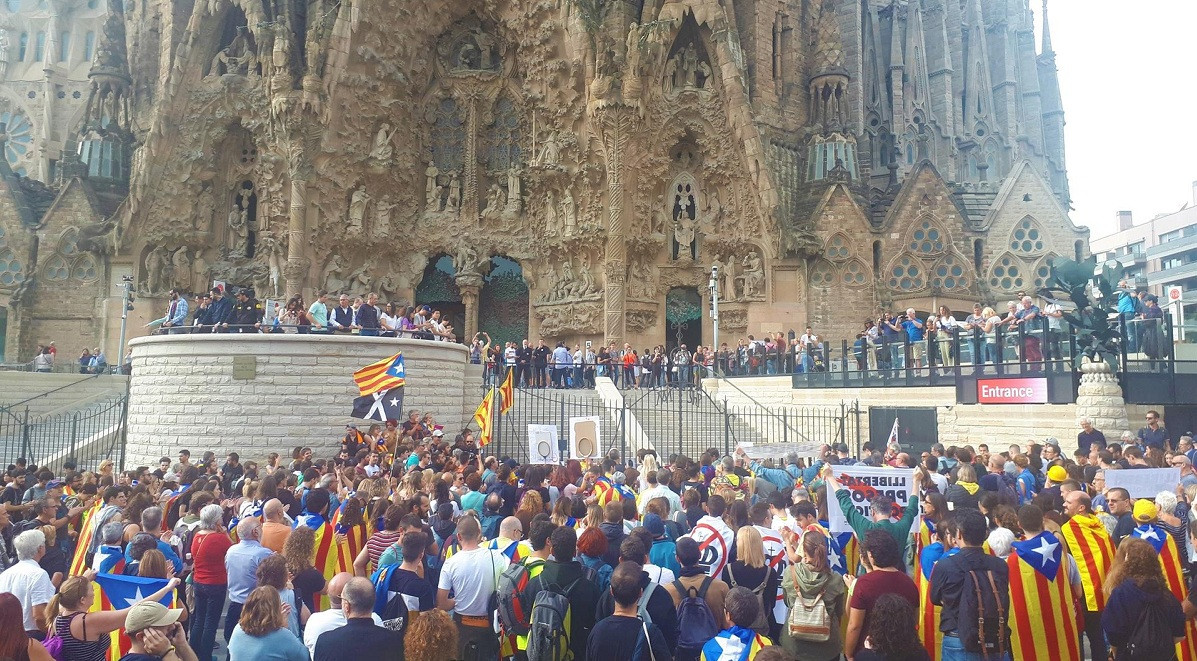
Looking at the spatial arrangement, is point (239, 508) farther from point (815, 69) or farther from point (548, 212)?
point (815, 69)

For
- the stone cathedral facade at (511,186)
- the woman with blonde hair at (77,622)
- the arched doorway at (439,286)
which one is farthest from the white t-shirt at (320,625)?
the arched doorway at (439,286)

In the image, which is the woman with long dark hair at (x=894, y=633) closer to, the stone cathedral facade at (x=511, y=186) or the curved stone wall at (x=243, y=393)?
the curved stone wall at (x=243, y=393)

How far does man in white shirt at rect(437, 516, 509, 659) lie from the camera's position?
5215 mm

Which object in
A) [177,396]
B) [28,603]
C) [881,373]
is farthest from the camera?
[881,373]

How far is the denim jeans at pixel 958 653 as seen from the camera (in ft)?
14.8

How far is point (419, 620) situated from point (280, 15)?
3081 cm

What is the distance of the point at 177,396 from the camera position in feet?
58.0

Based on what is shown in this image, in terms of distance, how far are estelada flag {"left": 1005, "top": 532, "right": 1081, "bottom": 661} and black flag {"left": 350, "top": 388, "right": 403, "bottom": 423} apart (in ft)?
38.0

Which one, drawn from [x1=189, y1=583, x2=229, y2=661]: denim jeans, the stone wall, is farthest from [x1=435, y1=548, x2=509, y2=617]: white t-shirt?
the stone wall

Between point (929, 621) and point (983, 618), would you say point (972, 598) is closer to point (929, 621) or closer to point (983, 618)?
point (983, 618)

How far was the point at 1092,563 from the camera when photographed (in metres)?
5.45

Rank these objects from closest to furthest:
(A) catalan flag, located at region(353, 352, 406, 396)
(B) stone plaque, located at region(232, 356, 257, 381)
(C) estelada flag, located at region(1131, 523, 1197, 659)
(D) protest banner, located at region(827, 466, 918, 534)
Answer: (C) estelada flag, located at region(1131, 523, 1197, 659)
(D) protest banner, located at region(827, 466, 918, 534)
(A) catalan flag, located at region(353, 352, 406, 396)
(B) stone plaque, located at region(232, 356, 257, 381)

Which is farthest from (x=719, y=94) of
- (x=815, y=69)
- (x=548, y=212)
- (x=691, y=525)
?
(x=691, y=525)

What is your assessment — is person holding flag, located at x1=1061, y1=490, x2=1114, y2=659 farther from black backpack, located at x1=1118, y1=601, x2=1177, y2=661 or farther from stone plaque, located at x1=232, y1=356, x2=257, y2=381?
stone plaque, located at x1=232, y1=356, x2=257, y2=381
